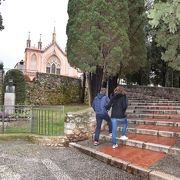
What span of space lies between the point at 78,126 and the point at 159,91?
48.1 ft

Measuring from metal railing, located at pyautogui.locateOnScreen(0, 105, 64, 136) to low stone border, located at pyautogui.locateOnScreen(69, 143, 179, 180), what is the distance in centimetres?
216

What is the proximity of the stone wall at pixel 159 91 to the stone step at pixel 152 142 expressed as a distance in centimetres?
1299

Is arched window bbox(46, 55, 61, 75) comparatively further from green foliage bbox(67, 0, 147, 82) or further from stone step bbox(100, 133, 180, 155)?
stone step bbox(100, 133, 180, 155)

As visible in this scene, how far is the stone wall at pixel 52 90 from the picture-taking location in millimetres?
23641

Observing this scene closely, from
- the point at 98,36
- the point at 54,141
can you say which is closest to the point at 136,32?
the point at 98,36

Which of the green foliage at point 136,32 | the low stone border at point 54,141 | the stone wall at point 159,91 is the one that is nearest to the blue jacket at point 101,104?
the low stone border at point 54,141

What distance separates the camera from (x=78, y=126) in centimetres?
1102

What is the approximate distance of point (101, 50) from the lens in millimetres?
14273

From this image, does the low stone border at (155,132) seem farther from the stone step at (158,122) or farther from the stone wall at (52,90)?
the stone wall at (52,90)

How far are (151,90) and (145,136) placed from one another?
15.4 m

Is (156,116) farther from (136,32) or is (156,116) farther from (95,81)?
(136,32)

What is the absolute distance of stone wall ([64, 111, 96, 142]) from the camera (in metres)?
10.9

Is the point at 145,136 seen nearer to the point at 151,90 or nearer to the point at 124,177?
the point at 124,177

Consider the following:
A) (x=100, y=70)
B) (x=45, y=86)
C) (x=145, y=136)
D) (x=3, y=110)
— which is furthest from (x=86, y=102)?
(x=145, y=136)
